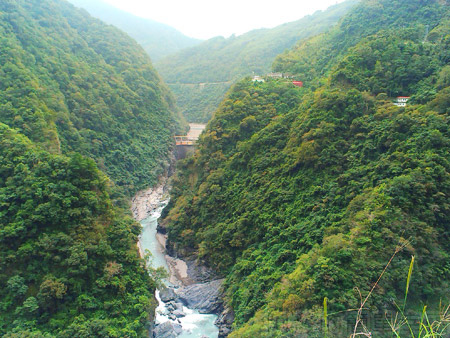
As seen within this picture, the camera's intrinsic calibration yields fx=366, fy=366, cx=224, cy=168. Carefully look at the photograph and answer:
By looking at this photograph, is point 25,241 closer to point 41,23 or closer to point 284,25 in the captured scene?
point 41,23

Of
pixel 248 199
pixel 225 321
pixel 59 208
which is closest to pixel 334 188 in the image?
pixel 248 199

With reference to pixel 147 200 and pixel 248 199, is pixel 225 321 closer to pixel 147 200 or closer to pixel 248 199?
pixel 248 199

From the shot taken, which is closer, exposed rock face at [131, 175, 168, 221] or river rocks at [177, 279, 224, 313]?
river rocks at [177, 279, 224, 313]

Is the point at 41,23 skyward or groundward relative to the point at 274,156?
skyward

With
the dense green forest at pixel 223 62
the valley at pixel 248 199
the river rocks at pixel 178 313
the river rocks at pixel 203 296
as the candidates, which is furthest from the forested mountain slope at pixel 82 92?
the river rocks at pixel 178 313

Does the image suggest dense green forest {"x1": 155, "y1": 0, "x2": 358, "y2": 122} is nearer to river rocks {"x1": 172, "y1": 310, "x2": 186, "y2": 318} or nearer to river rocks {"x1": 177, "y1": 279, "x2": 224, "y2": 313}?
river rocks {"x1": 177, "y1": 279, "x2": 224, "y2": 313}

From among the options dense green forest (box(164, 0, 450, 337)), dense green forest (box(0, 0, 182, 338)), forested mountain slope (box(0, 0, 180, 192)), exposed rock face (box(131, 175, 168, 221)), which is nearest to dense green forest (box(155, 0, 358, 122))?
forested mountain slope (box(0, 0, 180, 192))

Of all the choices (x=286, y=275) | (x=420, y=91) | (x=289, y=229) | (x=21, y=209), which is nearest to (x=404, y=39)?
(x=420, y=91)

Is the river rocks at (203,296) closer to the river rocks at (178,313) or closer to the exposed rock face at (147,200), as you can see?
the river rocks at (178,313)
